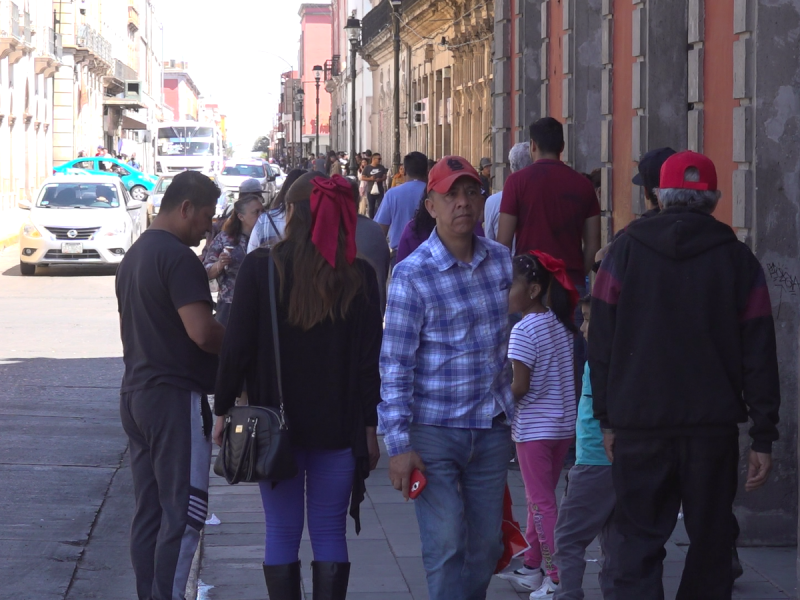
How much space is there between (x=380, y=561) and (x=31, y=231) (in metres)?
16.2

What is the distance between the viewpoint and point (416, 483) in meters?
4.29

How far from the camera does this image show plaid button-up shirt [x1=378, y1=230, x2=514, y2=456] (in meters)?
4.31

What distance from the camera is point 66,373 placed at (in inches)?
464

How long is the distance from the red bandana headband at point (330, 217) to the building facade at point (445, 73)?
19300 mm

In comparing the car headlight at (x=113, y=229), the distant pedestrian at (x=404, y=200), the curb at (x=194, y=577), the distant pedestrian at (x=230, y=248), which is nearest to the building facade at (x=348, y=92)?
the car headlight at (x=113, y=229)

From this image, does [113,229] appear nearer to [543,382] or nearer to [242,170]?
[543,382]

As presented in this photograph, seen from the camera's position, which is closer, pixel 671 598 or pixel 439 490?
pixel 439 490

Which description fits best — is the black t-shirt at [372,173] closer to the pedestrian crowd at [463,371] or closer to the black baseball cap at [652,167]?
the black baseball cap at [652,167]

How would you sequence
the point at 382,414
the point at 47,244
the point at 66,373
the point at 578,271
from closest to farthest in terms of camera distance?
the point at 382,414
the point at 578,271
the point at 66,373
the point at 47,244

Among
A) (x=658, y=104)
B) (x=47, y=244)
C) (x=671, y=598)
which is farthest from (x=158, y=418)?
(x=47, y=244)

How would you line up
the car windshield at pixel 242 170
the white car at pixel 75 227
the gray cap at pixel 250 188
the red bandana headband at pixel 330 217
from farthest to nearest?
the car windshield at pixel 242 170 < the white car at pixel 75 227 < the gray cap at pixel 250 188 < the red bandana headband at pixel 330 217

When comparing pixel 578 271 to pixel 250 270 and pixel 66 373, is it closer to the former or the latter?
pixel 250 270

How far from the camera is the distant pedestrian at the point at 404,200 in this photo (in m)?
10.8

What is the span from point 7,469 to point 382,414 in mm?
4652
